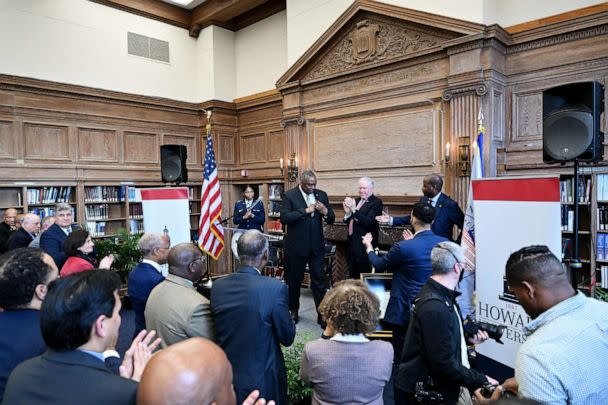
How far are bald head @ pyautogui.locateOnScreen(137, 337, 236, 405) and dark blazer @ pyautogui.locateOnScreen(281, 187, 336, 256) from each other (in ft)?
11.0

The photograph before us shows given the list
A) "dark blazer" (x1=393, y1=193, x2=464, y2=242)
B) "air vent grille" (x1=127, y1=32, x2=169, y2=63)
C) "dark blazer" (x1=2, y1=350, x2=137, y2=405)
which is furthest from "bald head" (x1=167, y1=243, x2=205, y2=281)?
"air vent grille" (x1=127, y1=32, x2=169, y2=63)

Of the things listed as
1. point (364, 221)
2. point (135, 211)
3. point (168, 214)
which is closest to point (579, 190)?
point (364, 221)

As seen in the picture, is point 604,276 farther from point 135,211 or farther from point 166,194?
point 135,211

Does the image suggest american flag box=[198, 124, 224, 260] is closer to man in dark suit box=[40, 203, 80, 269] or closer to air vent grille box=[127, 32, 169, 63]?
man in dark suit box=[40, 203, 80, 269]

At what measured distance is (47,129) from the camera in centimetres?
677

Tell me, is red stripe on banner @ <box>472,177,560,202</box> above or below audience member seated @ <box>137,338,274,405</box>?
above

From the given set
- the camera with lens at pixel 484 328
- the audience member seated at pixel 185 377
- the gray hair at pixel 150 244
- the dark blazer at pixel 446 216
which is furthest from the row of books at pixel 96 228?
the audience member seated at pixel 185 377

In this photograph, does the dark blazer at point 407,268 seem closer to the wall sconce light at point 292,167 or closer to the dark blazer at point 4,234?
the wall sconce light at point 292,167

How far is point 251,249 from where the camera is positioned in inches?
81.0

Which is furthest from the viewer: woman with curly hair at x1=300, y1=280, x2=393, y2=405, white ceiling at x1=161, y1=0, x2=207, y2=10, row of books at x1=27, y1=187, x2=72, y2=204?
white ceiling at x1=161, y1=0, x2=207, y2=10

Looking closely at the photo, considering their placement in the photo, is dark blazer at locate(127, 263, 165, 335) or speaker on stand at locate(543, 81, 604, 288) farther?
speaker on stand at locate(543, 81, 604, 288)

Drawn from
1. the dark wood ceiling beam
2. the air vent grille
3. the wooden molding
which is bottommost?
the wooden molding

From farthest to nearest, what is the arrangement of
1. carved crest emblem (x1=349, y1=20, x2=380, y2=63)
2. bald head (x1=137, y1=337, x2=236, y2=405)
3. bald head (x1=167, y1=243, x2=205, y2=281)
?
carved crest emblem (x1=349, y1=20, x2=380, y2=63) → bald head (x1=167, y1=243, x2=205, y2=281) → bald head (x1=137, y1=337, x2=236, y2=405)

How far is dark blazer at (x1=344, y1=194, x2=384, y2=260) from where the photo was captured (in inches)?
176
